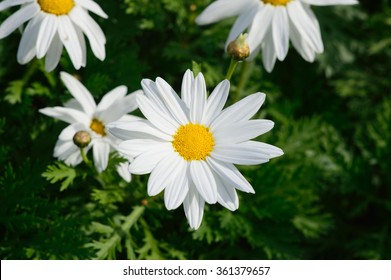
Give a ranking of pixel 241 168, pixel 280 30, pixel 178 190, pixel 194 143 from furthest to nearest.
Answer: pixel 241 168 → pixel 280 30 → pixel 194 143 → pixel 178 190

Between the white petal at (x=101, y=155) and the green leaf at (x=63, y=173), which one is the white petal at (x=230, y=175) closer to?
the white petal at (x=101, y=155)

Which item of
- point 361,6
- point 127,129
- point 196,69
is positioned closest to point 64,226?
point 127,129

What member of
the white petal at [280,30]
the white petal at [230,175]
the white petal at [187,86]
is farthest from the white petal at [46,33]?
the white petal at [280,30]

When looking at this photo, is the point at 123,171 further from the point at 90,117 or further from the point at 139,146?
the point at 139,146

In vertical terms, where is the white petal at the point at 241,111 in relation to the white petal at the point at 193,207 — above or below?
above

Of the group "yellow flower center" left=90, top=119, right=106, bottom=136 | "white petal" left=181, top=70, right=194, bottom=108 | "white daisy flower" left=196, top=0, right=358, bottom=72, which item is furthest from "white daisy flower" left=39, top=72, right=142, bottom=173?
"white daisy flower" left=196, top=0, right=358, bottom=72

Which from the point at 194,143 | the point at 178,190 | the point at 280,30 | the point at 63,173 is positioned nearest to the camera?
the point at 178,190

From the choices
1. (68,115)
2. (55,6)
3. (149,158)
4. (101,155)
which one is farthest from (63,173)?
(55,6)

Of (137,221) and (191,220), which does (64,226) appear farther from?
(191,220)
